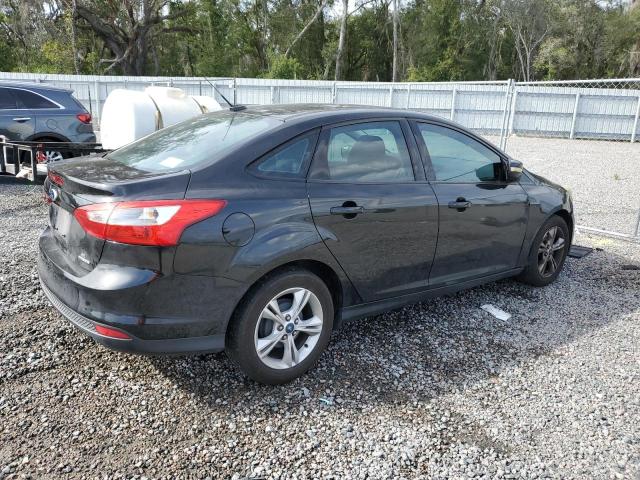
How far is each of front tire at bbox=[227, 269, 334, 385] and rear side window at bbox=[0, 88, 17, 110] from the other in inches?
308

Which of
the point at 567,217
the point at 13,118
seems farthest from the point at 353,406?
the point at 13,118

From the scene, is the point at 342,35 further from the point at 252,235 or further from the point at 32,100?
the point at 252,235

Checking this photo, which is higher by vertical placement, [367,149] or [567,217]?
[367,149]

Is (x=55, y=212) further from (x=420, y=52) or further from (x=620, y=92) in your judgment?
(x=420, y=52)

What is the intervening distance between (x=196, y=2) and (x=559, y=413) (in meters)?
44.2

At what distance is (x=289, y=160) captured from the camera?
10.4ft

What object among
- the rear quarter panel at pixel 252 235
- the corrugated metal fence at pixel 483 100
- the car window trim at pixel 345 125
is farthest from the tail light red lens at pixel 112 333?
the corrugated metal fence at pixel 483 100

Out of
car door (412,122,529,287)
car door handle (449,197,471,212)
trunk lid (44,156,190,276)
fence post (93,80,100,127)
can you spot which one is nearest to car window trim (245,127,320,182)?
trunk lid (44,156,190,276)

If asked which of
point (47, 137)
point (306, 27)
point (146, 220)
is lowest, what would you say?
point (47, 137)

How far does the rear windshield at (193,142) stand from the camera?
10.2 ft

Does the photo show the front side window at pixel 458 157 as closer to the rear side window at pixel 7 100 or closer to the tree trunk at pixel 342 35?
the rear side window at pixel 7 100

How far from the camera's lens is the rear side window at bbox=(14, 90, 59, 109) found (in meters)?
8.84

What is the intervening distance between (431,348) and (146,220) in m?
2.16

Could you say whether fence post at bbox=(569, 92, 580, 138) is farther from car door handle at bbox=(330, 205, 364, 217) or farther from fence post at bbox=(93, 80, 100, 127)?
car door handle at bbox=(330, 205, 364, 217)
